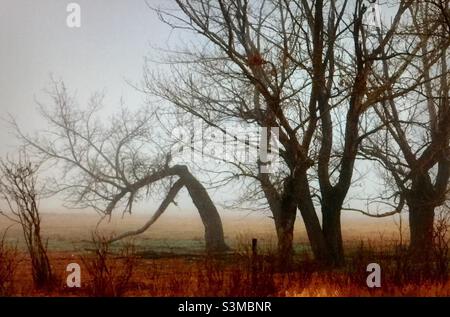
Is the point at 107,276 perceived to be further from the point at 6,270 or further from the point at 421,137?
the point at 421,137

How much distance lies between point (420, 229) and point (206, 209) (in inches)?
116

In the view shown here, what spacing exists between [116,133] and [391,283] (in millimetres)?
3683

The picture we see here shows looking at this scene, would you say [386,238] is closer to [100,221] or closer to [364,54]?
[364,54]

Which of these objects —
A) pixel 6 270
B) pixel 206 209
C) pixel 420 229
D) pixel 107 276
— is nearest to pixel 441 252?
pixel 420 229

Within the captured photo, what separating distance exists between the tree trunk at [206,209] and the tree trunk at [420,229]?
7.51ft

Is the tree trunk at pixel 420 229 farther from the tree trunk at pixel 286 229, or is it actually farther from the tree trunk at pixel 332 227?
the tree trunk at pixel 286 229

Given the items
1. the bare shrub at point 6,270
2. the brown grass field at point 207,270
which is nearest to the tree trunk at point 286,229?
the brown grass field at point 207,270

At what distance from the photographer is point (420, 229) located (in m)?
7.04

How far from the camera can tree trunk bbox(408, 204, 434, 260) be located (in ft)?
19.1

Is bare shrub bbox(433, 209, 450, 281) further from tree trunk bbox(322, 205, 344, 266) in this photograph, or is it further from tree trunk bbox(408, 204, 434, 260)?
tree trunk bbox(322, 205, 344, 266)

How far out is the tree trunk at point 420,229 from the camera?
5.83m

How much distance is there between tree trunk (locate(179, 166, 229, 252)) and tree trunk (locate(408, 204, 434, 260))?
2.29 m
